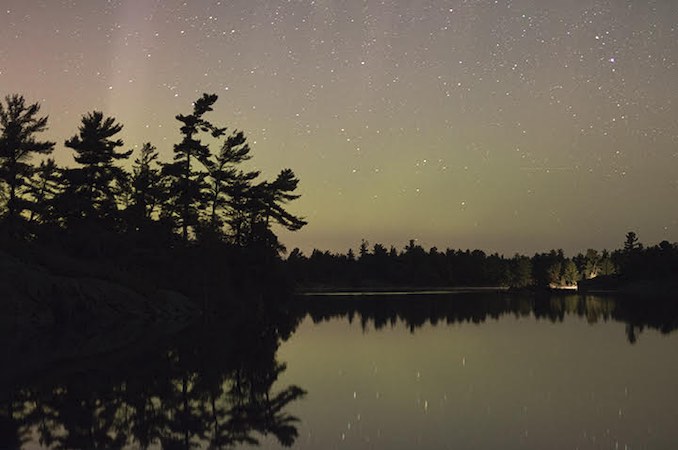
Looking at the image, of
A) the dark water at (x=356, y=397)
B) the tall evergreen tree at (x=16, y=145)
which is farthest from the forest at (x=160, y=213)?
the dark water at (x=356, y=397)

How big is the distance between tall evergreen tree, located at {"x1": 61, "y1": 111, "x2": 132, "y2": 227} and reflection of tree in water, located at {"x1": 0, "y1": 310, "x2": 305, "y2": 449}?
36.7 meters

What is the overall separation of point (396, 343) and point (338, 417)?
16276mm

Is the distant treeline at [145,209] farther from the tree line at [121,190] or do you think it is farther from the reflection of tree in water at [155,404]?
the reflection of tree in water at [155,404]

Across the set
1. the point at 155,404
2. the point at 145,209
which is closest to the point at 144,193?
the point at 145,209

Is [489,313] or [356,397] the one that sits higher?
[489,313]

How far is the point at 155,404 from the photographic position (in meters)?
15.0

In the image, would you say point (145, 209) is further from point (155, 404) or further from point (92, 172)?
point (155, 404)

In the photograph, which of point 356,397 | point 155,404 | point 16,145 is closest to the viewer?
point 155,404

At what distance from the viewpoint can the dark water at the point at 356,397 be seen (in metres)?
11.9

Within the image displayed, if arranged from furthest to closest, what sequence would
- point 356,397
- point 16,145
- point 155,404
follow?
point 16,145 → point 356,397 → point 155,404

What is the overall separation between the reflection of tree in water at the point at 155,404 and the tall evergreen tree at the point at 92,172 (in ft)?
120

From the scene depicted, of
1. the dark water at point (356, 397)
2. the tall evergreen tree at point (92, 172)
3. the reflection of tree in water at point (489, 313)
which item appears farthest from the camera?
the tall evergreen tree at point (92, 172)

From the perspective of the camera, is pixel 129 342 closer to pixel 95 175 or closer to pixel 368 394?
pixel 368 394

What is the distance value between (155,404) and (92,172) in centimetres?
4660
